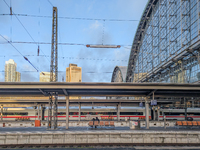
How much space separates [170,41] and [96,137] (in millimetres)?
30657

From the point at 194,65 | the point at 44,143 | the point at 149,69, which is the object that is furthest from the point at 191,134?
the point at 149,69

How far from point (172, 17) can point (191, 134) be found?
99.1ft

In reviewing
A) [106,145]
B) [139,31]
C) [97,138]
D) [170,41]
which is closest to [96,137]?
Result: [97,138]

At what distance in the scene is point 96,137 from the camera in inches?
614

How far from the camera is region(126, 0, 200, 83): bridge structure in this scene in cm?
3291

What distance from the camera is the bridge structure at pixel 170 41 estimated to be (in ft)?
108

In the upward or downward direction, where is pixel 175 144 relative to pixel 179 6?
downward

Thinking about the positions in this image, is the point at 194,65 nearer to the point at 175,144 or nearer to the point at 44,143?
the point at 175,144

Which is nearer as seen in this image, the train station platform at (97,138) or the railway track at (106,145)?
the railway track at (106,145)

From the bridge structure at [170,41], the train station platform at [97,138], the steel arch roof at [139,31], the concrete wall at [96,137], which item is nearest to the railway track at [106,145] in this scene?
the train station platform at [97,138]

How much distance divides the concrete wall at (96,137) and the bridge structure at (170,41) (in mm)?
19341

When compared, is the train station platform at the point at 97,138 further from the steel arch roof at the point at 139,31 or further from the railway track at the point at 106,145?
the steel arch roof at the point at 139,31

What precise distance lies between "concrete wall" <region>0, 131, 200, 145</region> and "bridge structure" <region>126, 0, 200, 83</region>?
1934 cm

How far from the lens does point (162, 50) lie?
4384 centimetres
